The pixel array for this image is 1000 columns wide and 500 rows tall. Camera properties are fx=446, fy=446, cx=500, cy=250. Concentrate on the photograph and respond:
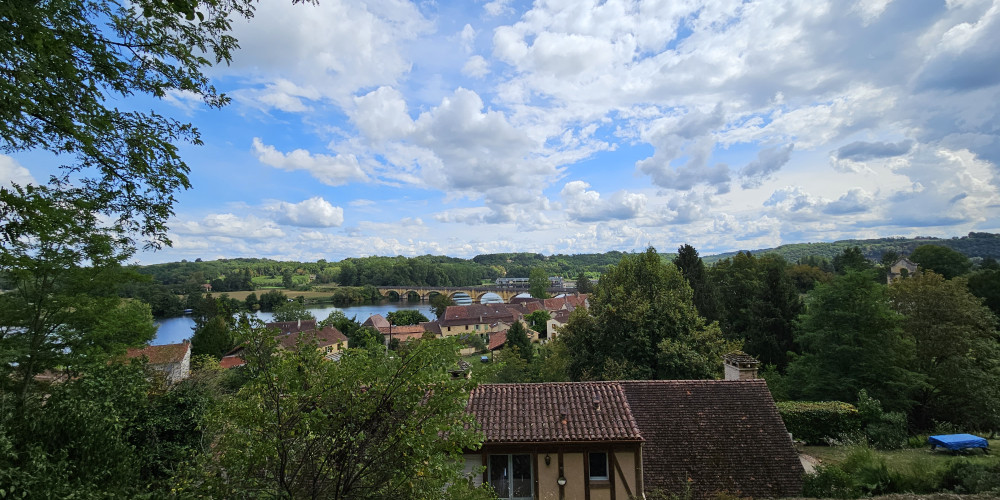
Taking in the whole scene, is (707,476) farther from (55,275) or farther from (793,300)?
(793,300)

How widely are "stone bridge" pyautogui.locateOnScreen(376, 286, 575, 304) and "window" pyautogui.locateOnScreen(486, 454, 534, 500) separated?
91.4 metres

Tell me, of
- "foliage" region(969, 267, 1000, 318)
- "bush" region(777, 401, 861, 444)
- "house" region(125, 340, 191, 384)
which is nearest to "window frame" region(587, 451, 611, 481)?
"bush" region(777, 401, 861, 444)

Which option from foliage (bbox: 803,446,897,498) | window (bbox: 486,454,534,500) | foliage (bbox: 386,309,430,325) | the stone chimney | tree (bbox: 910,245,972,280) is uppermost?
tree (bbox: 910,245,972,280)

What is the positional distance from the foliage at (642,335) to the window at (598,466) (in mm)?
8129

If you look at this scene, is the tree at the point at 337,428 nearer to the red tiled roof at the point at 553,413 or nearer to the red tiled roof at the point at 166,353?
the red tiled roof at the point at 553,413

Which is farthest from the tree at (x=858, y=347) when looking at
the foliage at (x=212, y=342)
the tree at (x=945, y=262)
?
the foliage at (x=212, y=342)

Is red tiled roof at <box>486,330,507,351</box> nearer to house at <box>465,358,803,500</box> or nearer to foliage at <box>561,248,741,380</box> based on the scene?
foliage at <box>561,248,741,380</box>

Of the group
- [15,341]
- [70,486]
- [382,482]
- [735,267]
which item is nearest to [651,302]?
[382,482]

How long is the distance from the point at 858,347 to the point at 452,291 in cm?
9090

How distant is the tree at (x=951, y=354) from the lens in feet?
56.3

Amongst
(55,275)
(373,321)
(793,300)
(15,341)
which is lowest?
(373,321)

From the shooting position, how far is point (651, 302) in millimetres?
19047

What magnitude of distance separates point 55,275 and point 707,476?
1595 cm

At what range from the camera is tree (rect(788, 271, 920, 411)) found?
17594 millimetres
